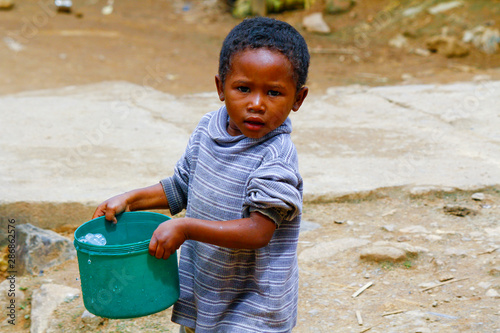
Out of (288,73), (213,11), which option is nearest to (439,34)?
(213,11)

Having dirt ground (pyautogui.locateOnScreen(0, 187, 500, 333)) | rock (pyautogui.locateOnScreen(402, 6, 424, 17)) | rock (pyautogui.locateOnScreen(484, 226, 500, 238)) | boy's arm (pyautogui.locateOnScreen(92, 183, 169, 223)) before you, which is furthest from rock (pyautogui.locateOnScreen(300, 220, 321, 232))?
rock (pyautogui.locateOnScreen(402, 6, 424, 17))

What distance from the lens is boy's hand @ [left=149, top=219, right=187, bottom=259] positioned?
4.60ft

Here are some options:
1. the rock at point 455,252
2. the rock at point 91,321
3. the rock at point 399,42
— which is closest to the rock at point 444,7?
the rock at point 399,42

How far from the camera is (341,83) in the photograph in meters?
6.88

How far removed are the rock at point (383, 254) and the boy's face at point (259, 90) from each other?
1.29 meters

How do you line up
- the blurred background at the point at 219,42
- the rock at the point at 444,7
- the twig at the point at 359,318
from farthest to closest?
the rock at the point at 444,7 < the blurred background at the point at 219,42 < the twig at the point at 359,318

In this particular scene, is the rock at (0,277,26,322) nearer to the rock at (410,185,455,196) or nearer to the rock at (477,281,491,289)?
the rock at (477,281,491,289)

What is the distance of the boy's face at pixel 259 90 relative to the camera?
4.73ft

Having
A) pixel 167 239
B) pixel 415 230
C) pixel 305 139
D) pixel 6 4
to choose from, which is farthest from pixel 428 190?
pixel 6 4

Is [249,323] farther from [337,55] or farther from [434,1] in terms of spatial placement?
[434,1]

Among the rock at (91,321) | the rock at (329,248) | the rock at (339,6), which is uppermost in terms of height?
the rock at (329,248)

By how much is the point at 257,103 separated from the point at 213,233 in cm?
34

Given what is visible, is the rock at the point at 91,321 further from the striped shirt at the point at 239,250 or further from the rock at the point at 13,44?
the rock at the point at 13,44

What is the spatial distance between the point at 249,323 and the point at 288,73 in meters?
0.67
